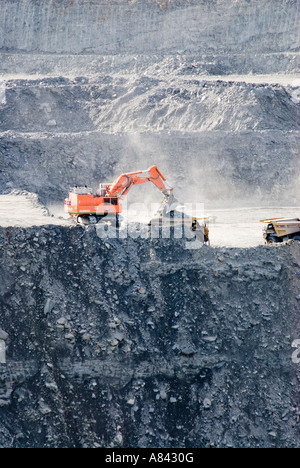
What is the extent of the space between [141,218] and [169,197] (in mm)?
1889

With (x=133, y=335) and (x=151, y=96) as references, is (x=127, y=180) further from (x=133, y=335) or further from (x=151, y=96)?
(x=151, y=96)

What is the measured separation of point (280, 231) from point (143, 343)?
575 centimetres

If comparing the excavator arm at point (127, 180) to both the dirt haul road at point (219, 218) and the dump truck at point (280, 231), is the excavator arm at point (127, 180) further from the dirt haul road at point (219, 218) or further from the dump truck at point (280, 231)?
the dump truck at point (280, 231)

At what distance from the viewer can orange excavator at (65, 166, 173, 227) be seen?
829 inches

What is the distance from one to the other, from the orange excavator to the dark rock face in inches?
118

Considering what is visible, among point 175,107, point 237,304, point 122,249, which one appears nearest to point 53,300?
point 122,249

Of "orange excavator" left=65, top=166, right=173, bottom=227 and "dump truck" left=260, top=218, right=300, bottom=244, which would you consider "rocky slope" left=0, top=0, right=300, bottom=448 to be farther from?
"orange excavator" left=65, top=166, right=173, bottom=227

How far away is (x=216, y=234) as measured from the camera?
71.8ft

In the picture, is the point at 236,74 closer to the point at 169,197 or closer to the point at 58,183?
the point at 58,183

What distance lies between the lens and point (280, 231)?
65.9 ft

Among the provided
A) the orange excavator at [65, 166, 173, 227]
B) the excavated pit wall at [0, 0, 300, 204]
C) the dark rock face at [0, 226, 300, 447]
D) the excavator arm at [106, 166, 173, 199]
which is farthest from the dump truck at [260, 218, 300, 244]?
the excavated pit wall at [0, 0, 300, 204]

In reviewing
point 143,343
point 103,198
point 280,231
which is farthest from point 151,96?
point 143,343

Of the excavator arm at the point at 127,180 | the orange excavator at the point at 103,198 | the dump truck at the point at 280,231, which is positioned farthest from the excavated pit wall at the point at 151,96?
the dump truck at the point at 280,231

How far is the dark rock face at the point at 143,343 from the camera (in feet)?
51.4
